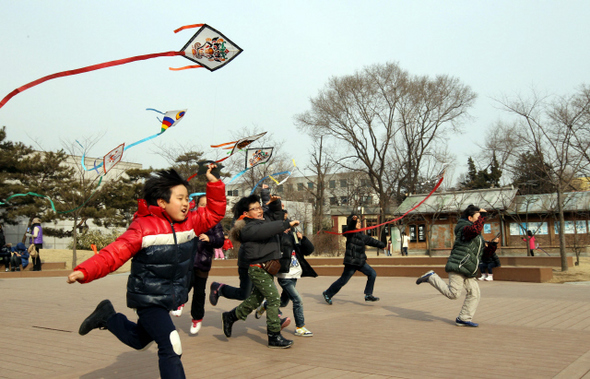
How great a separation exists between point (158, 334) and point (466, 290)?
5.11 metres

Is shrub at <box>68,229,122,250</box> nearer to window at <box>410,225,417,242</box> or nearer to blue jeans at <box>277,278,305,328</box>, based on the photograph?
window at <box>410,225,417,242</box>

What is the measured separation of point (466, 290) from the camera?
7.42m

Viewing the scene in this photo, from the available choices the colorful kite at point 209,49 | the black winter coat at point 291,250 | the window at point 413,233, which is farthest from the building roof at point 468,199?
the colorful kite at point 209,49

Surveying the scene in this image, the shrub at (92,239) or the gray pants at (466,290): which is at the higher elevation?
the shrub at (92,239)

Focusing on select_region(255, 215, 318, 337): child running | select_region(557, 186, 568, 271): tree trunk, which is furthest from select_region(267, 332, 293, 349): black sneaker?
select_region(557, 186, 568, 271): tree trunk

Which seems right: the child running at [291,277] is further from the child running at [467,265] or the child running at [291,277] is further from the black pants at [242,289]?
the child running at [467,265]

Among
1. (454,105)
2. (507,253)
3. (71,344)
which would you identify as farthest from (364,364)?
(454,105)

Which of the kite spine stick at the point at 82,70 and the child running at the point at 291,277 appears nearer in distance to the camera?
the kite spine stick at the point at 82,70

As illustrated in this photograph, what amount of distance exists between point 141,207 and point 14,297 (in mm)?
9740

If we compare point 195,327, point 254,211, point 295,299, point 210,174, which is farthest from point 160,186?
point 195,327

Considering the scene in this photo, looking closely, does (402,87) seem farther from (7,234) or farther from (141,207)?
(141,207)

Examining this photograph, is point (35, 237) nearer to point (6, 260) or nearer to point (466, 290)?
point (6, 260)

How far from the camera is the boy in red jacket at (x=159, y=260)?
362cm

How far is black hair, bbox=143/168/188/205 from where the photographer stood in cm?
397
